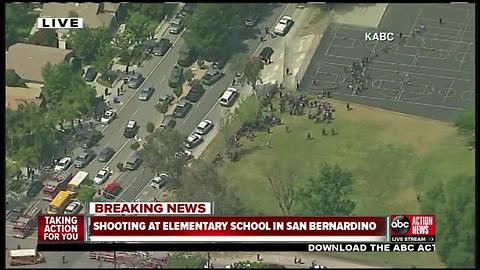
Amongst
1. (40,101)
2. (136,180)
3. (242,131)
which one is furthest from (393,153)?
(40,101)

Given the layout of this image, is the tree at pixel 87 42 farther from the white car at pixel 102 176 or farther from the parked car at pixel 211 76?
the white car at pixel 102 176

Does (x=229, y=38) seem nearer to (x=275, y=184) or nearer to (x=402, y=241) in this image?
(x=275, y=184)

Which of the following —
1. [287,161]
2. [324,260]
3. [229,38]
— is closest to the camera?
[324,260]

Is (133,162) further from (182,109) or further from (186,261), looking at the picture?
(186,261)

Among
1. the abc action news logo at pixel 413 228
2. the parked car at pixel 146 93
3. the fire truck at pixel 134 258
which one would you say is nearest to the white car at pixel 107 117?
the parked car at pixel 146 93

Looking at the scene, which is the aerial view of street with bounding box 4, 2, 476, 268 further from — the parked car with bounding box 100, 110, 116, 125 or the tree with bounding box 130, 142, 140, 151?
the tree with bounding box 130, 142, 140, 151

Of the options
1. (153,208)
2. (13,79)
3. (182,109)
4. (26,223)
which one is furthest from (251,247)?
(13,79)
